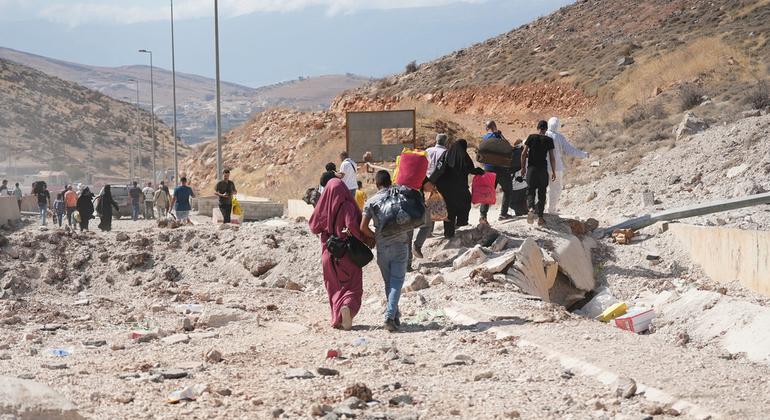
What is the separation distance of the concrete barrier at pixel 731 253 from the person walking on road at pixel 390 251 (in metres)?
5.82

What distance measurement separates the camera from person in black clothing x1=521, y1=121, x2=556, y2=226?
561 inches

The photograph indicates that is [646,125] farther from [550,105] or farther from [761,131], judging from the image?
[550,105]

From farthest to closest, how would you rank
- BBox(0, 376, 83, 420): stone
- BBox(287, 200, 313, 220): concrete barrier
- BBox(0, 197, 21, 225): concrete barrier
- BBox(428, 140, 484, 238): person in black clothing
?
BBox(287, 200, 313, 220): concrete barrier → BBox(0, 197, 21, 225): concrete barrier → BBox(428, 140, 484, 238): person in black clothing → BBox(0, 376, 83, 420): stone

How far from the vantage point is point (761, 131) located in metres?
21.7

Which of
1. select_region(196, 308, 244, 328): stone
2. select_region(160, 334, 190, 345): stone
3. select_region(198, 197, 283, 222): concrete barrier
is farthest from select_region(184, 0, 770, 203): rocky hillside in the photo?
select_region(160, 334, 190, 345): stone

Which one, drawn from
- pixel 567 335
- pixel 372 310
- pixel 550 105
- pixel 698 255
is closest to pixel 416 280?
pixel 372 310

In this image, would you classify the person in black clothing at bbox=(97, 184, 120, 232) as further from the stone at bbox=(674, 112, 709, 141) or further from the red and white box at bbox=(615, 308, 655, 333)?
the red and white box at bbox=(615, 308, 655, 333)

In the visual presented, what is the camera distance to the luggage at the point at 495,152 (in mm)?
14922

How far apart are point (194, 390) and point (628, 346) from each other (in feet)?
11.1

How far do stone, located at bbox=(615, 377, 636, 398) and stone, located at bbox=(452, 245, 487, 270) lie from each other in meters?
5.94

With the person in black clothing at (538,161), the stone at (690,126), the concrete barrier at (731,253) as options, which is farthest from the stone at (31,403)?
the stone at (690,126)

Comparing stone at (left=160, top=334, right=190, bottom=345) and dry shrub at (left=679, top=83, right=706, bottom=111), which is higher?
dry shrub at (left=679, top=83, right=706, bottom=111)

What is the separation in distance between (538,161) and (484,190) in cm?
79

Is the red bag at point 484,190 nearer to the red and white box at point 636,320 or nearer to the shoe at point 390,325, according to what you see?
the red and white box at point 636,320
